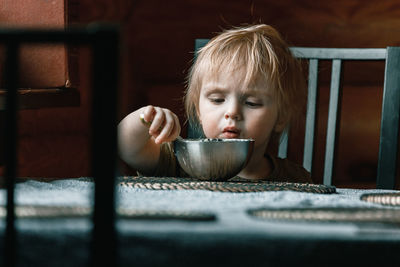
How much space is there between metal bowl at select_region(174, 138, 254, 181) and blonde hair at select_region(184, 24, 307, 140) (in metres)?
0.37

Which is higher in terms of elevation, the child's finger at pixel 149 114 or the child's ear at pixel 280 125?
the child's finger at pixel 149 114

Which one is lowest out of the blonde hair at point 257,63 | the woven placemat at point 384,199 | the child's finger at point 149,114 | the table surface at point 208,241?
the woven placemat at point 384,199

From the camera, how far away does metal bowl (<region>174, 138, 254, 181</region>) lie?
0.68m

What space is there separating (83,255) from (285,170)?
88cm

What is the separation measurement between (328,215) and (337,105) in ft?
2.54

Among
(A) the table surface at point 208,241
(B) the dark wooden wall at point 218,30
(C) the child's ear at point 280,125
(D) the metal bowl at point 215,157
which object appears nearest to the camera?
(A) the table surface at point 208,241

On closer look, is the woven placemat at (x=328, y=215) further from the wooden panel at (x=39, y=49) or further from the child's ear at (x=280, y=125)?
the wooden panel at (x=39, y=49)

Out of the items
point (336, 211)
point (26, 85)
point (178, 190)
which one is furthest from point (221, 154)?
point (26, 85)

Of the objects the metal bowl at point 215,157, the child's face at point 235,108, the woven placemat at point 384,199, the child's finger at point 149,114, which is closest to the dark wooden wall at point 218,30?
the child's face at point 235,108

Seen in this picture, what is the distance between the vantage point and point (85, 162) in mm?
1962

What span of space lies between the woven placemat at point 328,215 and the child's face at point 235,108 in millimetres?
658

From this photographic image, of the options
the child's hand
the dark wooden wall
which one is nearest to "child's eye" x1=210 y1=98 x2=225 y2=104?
the child's hand

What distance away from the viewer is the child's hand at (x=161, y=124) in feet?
2.52

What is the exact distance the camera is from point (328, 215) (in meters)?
0.35
